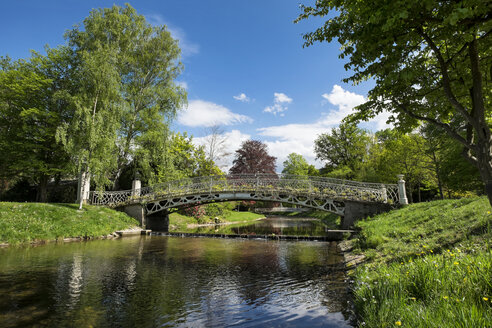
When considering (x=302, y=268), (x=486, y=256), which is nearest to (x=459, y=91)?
(x=486, y=256)

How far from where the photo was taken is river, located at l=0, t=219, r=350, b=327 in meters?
4.70

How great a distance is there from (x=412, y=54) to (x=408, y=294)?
21.4ft

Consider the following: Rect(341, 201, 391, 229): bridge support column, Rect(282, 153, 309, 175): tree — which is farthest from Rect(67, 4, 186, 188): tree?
Rect(282, 153, 309, 175): tree

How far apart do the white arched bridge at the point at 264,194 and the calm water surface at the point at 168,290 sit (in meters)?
8.07

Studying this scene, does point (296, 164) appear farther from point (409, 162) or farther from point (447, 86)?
point (447, 86)

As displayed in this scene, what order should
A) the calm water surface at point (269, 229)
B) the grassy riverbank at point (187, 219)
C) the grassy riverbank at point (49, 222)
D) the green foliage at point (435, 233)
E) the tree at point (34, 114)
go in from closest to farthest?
the green foliage at point (435, 233)
the grassy riverbank at point (49, 222)
the tree at point (34, 114)
the calm water surface at point (269, 229)
the grassy riverbank at point (187, 219)

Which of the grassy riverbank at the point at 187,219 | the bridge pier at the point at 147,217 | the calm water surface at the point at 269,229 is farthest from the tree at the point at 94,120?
the calm water surface at the point at 269,229

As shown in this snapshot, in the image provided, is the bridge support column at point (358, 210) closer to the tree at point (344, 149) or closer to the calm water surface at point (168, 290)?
the calm water surface at point (168, 290)

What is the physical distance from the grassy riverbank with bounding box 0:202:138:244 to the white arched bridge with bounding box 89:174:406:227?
3044 mm

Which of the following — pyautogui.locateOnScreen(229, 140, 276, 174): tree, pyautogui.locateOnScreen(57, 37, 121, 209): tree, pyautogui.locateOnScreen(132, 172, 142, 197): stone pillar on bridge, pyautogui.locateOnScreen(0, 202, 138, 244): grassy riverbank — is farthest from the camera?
pyautogui.locateOnScreen(229, 140, 276, 174): tree

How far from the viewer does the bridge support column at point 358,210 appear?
17250 millimetres

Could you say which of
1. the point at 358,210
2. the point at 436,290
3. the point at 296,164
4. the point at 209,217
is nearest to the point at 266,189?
the point at 358,210

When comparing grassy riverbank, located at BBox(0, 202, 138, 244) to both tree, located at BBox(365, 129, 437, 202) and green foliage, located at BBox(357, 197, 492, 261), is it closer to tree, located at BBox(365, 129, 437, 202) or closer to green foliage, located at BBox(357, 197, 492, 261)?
green foliage, located at BBox(357, 197, 492, 261)

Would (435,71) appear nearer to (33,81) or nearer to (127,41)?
(127,41)
